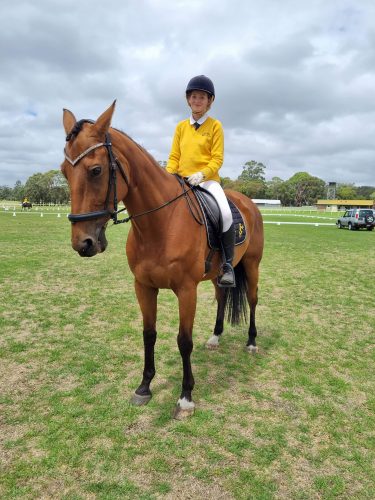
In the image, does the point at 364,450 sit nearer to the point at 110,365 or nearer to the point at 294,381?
the point at 294,381

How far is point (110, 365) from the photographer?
4.60m

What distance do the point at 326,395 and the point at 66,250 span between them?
12.4 metres

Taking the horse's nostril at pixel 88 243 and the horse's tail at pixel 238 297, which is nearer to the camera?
the horse's nostril at pixel 88 243

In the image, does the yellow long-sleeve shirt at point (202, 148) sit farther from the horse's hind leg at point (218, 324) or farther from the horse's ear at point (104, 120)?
the horse's hind leg at point (218, 324)

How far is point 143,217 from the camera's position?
11.0ft

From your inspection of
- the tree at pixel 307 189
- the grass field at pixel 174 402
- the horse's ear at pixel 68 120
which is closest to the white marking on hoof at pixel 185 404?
the grass field at pixel 174 402

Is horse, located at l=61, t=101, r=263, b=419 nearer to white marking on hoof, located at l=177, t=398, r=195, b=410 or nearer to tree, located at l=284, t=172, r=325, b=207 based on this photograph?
white marking on hoof, located at l=177, t=398, r=195, b=410

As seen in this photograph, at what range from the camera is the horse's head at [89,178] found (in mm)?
2615

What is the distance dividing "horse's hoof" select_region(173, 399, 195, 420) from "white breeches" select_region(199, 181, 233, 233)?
→ 199 cm

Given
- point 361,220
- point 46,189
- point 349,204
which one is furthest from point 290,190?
point 361,220

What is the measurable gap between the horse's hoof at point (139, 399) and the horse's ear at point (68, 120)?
2.89 m

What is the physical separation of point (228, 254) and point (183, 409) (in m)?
1.85

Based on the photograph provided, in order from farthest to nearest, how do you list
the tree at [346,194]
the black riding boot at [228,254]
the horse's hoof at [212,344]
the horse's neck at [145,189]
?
1. the tree at [346,194]
2. the horse's hoof at [212,344]
3. the black riding boot at [228,254]
4. the horse's neck at [145,189]

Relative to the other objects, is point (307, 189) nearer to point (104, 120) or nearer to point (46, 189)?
point (46, 189)
